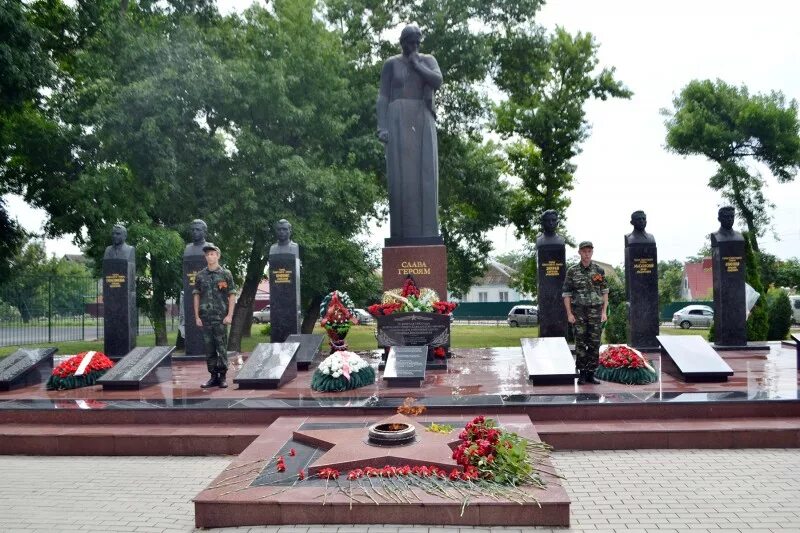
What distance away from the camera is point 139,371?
8.48 m

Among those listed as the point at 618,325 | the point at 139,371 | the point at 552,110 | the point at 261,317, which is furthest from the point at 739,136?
the point at 261,317

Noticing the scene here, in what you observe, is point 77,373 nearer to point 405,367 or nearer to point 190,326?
point 190,326

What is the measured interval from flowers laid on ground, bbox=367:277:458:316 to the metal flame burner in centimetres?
403

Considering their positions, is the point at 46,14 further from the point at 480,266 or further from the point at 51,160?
the point at 480,266

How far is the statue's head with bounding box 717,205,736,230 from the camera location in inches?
456

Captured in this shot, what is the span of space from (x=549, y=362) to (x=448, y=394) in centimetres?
134

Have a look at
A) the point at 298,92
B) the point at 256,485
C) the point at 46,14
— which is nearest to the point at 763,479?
the point at 256,485

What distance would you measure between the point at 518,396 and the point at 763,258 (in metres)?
25.3

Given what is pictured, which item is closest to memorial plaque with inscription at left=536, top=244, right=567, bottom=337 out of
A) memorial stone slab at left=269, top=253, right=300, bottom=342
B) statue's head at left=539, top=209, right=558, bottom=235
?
statue's head at left=539, top=209, right=558, bottom=235

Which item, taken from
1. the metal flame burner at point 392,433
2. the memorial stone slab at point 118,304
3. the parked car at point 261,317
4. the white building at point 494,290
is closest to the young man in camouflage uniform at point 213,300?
the metal flame burner at point 392,433

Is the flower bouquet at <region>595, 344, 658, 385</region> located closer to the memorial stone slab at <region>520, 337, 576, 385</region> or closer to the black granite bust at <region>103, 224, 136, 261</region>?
the memorial stone slab at <region>520, 337, 576, 385</region>

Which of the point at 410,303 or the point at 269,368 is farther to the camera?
the point at 410,303

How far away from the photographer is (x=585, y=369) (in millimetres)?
7812

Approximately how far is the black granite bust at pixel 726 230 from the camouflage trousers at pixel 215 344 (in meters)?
8.54
